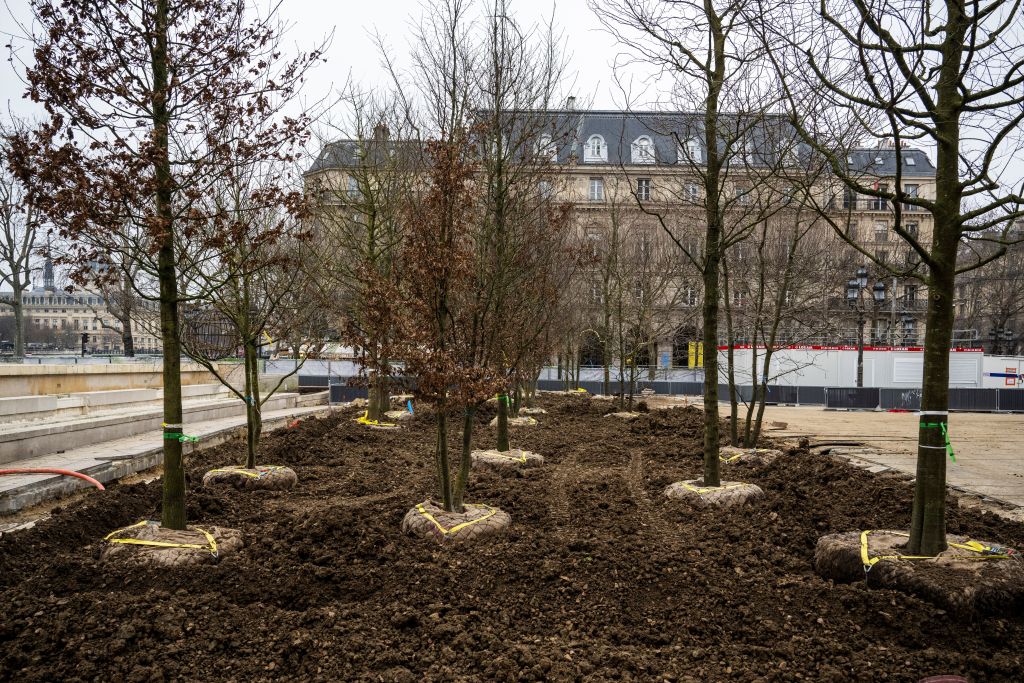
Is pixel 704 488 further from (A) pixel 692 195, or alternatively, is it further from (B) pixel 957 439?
(B) pixel 957 439

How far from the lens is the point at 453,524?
687 cm

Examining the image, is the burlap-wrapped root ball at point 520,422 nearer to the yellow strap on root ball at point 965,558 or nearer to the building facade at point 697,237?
the building facade at point 697,237

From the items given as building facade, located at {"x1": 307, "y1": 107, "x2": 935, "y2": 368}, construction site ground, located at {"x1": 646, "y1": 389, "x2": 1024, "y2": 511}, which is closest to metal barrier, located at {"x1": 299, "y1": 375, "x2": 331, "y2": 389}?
building facade, located at {"x1": 307, "y1": 107, "x2": 935, "y2": 368}

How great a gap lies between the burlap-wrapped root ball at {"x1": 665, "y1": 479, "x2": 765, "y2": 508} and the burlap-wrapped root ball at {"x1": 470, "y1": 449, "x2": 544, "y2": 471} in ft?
9.37

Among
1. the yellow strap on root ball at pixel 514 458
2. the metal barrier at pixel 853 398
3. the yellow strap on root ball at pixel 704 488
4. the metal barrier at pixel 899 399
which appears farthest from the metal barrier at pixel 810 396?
the yellow strap on root ball at pixel 704 488

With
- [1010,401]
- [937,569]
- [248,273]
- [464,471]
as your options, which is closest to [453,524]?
[464,471]

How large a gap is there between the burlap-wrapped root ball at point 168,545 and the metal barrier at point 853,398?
29.8 metres

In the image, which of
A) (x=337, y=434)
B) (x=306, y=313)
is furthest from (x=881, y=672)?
(x=306, y=313)

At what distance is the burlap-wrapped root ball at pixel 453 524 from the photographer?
670cm

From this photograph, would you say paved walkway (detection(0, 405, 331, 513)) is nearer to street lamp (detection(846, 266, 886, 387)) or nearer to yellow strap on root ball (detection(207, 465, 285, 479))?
yellow strap on root ball (detection(207, 465, 285, 479))

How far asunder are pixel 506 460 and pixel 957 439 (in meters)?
13.3

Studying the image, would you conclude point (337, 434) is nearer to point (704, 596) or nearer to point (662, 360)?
point (704, 596)

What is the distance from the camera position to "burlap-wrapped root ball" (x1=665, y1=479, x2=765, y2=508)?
8445 mm

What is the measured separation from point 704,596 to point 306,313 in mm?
13222
